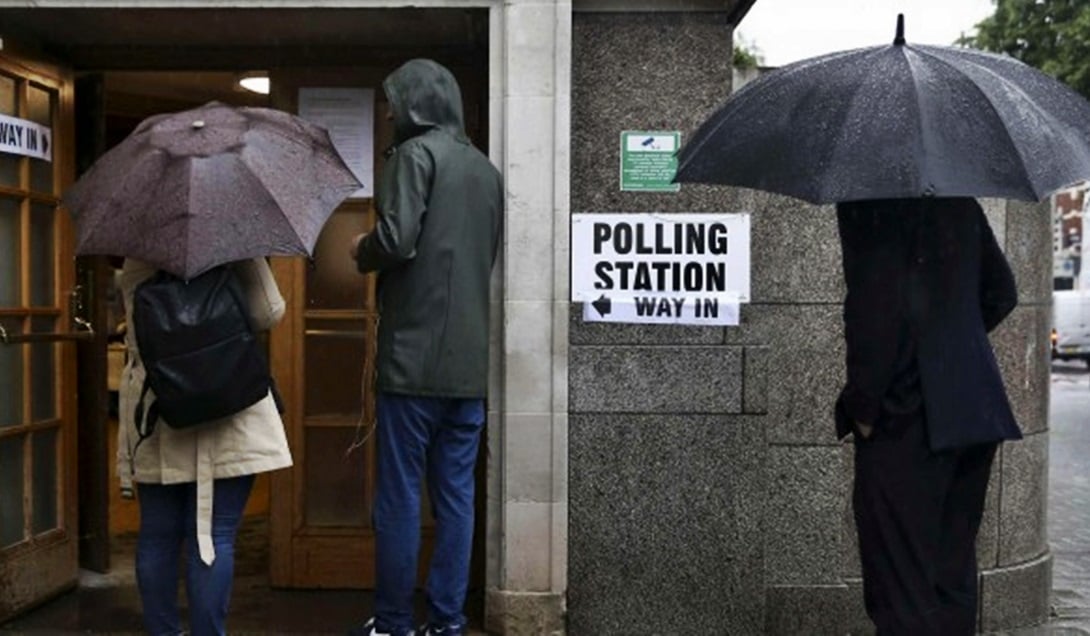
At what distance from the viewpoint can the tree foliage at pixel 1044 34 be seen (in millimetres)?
23156

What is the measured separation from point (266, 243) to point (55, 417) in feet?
7.97

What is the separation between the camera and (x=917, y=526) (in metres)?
3.82

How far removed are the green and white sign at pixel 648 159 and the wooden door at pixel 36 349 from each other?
255 centimetres

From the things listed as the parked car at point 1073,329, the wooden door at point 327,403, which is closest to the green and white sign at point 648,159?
the wooden door at point 327,403

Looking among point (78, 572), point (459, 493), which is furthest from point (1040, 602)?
point (78, 572)

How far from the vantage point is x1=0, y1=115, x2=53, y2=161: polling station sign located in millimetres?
5336

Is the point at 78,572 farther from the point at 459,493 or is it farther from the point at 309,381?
the point at 459,493

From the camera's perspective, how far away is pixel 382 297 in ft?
15.5

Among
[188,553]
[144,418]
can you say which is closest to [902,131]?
[144,418]

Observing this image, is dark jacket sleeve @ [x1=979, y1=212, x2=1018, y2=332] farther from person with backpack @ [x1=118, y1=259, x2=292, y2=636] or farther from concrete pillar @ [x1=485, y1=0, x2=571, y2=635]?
person with backpack @ [x1=118, y1=259, x2=292, y2=636]

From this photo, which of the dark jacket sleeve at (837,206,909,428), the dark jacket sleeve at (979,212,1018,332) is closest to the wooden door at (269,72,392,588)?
the dark jacket sleeve at (837,206,909,428)

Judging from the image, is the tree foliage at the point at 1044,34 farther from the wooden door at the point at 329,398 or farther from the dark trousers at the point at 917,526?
the dark trousers at the point at 917,526

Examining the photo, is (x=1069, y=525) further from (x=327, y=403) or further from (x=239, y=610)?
(x=239, y=610)

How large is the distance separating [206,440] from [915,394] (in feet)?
7.29
